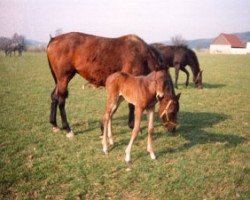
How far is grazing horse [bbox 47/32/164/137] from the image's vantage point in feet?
26.5

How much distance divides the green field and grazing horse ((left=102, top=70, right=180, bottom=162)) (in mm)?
565

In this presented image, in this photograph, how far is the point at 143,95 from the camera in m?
6.30

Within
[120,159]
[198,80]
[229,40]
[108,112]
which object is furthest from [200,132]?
[229,40]

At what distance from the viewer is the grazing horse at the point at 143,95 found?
6312 mm

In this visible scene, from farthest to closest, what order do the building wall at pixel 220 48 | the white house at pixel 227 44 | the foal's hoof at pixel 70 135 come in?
1. the white house at pixel 227 44
2. the building wall at pixel 220 48
3. the foal's hoof at pixel 70 135

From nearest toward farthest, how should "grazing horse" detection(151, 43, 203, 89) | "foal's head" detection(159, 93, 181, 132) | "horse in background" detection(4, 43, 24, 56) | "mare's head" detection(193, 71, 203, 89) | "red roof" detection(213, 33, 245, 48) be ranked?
"foal's head" detection(159, 93, 181, 132) → "mare's head" detection(193, 71, 203, 89) → "grazing horse" detection(151, 43, 203, 89) → "horse in background" detection(4, 43, 24, 56) → "red roof" detection(213, 33, 245, 48)

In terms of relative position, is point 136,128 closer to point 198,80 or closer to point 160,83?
point 160,83

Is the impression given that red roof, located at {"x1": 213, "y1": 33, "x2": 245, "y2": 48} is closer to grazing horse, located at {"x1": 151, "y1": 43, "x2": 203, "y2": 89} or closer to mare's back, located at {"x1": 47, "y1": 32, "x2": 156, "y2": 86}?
grazing horse, located at {"x1": 151, "y1": 43, "x2": 203, "y2": 89}

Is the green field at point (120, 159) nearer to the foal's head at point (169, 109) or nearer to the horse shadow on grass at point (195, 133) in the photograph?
the horse shadow on grass at point (195, 133)

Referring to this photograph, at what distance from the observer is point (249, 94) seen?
15.7m

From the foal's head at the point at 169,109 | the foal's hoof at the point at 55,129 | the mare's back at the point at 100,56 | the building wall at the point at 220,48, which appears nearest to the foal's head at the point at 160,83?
the foal's head at the point at 169,109

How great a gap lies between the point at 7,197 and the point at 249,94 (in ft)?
45.3

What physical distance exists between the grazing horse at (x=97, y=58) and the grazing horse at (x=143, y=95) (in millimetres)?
1418

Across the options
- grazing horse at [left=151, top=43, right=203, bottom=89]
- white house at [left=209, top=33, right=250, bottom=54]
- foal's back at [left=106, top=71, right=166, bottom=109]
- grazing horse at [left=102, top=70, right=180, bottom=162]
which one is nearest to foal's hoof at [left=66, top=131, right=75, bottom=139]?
grazing horse at [left=102, top=70, right=180, bottom=162]
